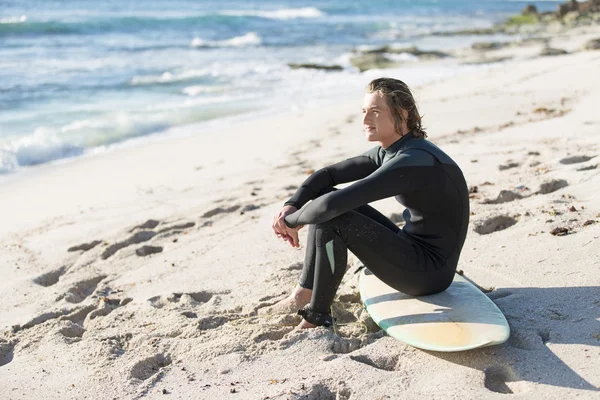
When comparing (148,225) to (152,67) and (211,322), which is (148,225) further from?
(152,67)

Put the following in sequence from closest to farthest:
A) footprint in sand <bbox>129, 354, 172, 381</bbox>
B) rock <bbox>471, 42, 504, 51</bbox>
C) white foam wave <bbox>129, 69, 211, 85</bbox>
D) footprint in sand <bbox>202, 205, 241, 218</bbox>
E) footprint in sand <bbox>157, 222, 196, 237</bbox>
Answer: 1. footprint in sand <bbox>129, 354, 172, 381</bbox>
2. footprint in sand <bbox>157, 222, 196, 237</bbox>
3. footprint in sand <bbox>202, 205, 241, 218</bbox>
4. white foam wave <bbox>129, 69, 211, 85</bbox>
5. rock <bbox>471, 42, 504, 51</bbox>

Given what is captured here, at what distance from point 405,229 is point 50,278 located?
8.97ft

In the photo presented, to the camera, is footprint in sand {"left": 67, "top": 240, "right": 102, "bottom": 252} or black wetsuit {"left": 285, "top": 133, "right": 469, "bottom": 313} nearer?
black wetsuit {"left": 285, "top": 133, "right": 469, "bottom": 313}

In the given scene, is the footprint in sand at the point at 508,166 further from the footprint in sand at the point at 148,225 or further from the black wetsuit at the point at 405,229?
the footprint in sand at the point at 148,225

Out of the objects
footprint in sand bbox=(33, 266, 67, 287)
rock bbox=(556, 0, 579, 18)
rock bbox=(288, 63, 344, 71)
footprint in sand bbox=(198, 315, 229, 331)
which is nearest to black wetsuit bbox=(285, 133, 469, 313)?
footprint in sand bbox=(198, 315, 229, 331)

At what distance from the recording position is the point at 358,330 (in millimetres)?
3539

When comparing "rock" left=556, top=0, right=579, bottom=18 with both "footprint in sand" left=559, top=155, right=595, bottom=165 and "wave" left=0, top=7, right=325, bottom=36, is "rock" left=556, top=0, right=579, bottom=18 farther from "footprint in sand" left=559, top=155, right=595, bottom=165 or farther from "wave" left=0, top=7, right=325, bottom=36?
"footprint in sand" left=559, top=155, right=595, bottom=165

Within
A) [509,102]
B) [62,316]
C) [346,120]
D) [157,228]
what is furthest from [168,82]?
[62,316]

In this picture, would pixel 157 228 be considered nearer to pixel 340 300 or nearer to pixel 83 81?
pixel 340 300

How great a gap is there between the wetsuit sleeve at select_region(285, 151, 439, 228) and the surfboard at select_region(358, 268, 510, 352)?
0.60 meters

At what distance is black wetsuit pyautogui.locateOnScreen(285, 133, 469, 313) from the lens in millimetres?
3232

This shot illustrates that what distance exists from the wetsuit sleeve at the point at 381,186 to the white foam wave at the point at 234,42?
66.0ft

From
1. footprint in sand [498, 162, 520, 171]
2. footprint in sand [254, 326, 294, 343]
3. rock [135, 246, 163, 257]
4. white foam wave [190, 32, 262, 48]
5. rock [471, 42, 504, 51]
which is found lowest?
rock [135, 246, 163, 257]

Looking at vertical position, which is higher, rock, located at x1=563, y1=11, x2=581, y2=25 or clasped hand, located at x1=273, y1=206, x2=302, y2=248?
rock, located at x1=563, y1=11, x2=581, y2=25
